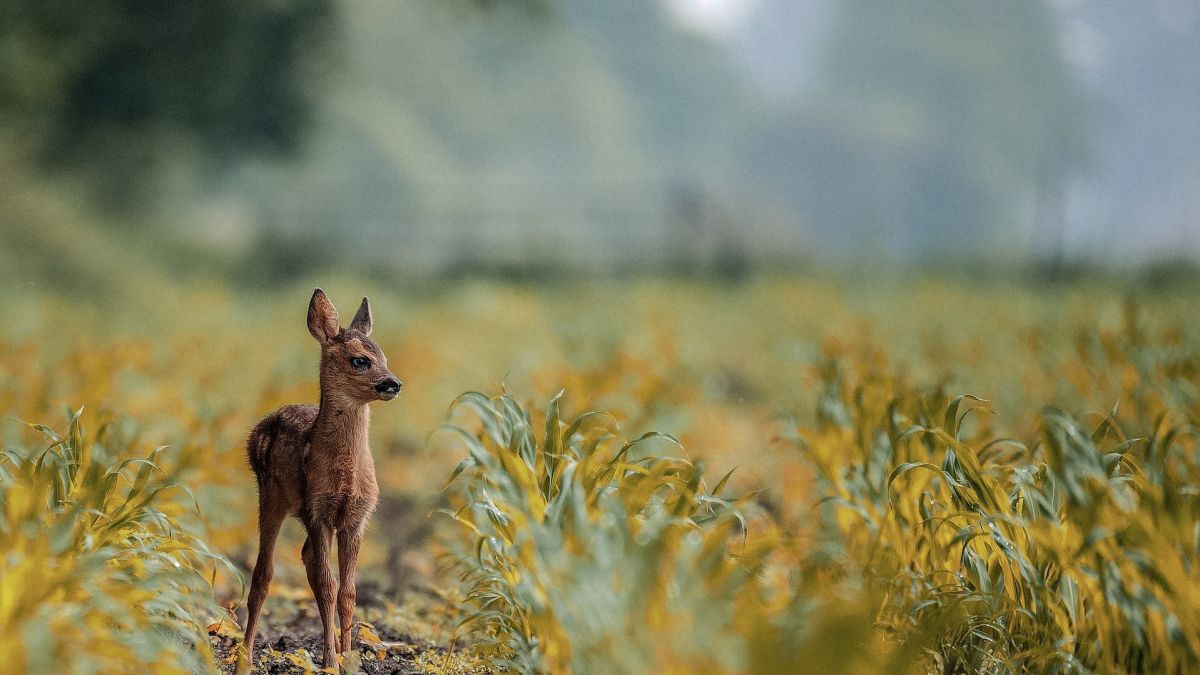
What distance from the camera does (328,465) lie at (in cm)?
201

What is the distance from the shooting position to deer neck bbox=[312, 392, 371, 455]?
2.01 meters

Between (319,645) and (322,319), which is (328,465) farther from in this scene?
(319,645)

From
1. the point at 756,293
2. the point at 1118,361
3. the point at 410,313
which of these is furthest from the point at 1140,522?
the point at 756,293

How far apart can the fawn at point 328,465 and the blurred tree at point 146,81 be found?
741cm

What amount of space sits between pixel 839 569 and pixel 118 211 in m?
9.88

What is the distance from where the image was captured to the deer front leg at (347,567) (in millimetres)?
2059

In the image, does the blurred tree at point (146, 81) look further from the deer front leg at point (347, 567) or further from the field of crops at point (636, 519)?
the deer front leg at point (347, 567)

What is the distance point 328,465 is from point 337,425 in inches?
3.0

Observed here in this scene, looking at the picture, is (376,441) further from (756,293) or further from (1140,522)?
(756,293)

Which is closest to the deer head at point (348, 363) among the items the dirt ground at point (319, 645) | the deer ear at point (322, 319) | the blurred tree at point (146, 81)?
the deer ear at point (322, 319)

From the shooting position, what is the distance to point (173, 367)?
5637 mm

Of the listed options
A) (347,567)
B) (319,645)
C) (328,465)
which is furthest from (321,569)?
(319,645)

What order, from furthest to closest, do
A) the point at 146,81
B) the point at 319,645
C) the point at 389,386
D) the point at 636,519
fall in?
the point at 146,81
the point at 319,645
the point at 636,519
the point at 389,386

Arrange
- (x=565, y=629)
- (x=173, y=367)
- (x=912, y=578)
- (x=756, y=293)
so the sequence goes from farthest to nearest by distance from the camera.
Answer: (x=756, y=293) < (x=173, y=367) < (x=912, y=578) < (x=565, y=629)
